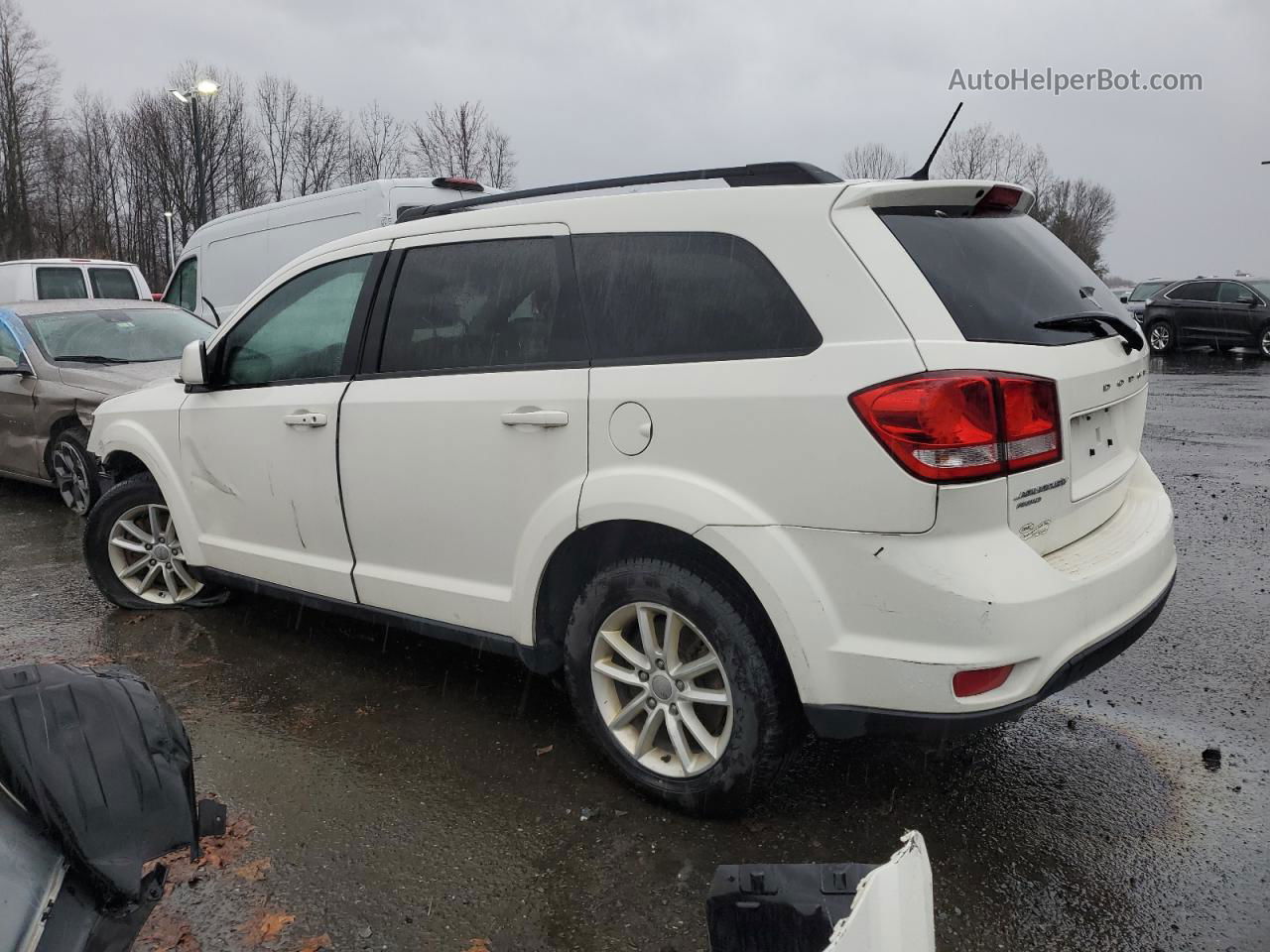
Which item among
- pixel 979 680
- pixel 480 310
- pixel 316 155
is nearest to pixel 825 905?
pixel 979 680

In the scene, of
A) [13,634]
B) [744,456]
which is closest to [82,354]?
A: [13,634]

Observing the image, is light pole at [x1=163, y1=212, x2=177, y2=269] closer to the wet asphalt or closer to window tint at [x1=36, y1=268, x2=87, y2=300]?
window tint at [x1=36, y1=268, x2=87, y2=300]

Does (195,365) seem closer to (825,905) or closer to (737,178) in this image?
(737,178)

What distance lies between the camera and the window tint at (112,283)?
560 inches

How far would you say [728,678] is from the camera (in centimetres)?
282

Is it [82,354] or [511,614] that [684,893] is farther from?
[82,354]

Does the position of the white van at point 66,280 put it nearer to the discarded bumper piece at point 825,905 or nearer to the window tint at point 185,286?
the window tint at point 185,286

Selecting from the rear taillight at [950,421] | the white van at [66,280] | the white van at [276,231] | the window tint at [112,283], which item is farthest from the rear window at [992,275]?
the window tint at [112,283]

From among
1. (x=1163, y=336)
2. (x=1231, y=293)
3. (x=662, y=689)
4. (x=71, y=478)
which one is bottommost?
(x=1163, y=336)

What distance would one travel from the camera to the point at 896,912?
131 cm

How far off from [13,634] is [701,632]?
3.78m

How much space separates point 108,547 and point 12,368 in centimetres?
304

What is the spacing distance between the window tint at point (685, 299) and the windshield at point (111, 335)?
587 cm

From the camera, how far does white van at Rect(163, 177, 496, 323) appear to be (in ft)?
33.2
